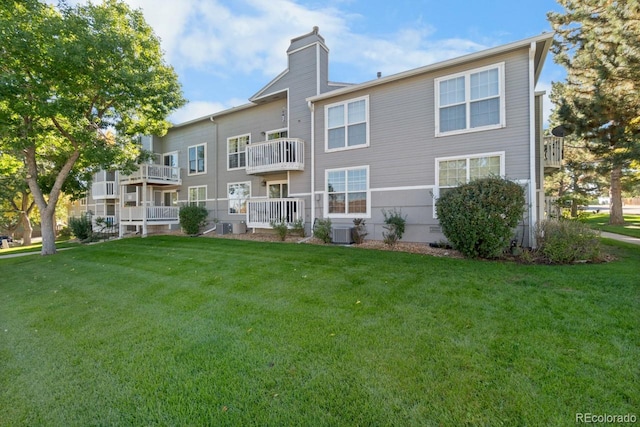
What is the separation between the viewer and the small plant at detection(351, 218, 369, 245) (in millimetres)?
10547

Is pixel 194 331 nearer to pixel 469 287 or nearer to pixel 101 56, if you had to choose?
pixel 469 287

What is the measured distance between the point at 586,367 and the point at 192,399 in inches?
144

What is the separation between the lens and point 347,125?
11523 millimetres

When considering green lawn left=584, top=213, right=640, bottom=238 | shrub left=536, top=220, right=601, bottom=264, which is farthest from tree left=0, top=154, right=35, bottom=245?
green lawn left=584, top=213, right=640, bottom=238

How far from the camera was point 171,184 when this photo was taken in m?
18.0

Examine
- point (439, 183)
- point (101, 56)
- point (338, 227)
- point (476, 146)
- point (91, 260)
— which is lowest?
point (91, 260)

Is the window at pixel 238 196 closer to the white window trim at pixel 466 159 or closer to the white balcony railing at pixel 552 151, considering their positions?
the white window trim at pixel 466 159

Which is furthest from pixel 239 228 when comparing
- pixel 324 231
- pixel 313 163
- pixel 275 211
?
pixel 324 231

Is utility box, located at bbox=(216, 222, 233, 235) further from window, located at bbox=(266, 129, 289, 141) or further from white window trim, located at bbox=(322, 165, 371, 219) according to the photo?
white window trim, located at bbox=(322, 165, 371, 219)

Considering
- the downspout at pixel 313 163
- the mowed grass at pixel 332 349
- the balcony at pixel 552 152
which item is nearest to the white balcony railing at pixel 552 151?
the balcony at pixel 552 152

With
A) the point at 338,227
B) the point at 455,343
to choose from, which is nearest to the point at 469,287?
the point at 455,343

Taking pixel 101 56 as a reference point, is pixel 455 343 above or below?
below

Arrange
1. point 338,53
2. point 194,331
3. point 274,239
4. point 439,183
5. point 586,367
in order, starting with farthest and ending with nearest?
point 338,53 < point 274,239 < point 439,183 < point 194,331 < point 586,367

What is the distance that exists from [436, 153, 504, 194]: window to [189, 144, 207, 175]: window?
1366cm
